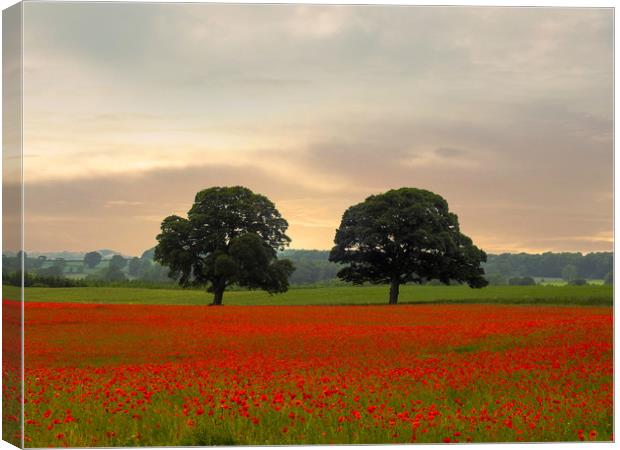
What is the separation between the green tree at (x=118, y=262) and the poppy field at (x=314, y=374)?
3.38 feet

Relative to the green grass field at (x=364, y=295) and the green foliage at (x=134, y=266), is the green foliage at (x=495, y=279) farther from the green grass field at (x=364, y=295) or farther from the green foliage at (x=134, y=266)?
the green foliage at (x=134, y=266)

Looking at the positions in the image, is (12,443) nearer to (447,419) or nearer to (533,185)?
(447,419)

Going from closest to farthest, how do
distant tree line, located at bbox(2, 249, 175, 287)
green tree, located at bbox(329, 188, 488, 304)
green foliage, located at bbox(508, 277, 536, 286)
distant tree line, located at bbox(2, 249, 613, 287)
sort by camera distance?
distant tree line, located at bbox(2, 249, 175, 287) < distant tree line, located at bbox(2, 249, 613, 287) < green tree, located at bbox(329, 188, 488, 304) < green foliage, located at bbox(508, 277, 536, 286)

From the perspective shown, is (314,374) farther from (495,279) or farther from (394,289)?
(495,279)

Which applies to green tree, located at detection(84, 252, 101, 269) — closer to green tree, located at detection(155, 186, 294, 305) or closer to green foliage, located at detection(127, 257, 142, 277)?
green foliage, located at detection(127, 257, 142, 277)

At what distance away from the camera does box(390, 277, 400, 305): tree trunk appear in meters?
14.2

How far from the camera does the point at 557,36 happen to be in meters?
12.8

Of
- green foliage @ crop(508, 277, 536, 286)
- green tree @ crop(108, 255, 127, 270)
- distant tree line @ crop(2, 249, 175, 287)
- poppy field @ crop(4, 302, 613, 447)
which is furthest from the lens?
green foliage @ crop(508, 277, 536, 286)

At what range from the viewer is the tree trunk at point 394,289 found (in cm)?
1423

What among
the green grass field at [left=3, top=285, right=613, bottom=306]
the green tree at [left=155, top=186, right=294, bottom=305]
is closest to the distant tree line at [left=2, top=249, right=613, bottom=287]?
the green tree at [left=155, top=186, right=294, bottom=305]

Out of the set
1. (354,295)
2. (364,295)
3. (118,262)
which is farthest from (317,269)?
(118,262)

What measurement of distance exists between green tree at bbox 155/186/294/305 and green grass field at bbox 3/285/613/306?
250mm

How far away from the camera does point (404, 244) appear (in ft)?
47.4

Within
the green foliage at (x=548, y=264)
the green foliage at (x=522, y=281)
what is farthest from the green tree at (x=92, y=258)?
the green foliage at (x=522, y=281)
